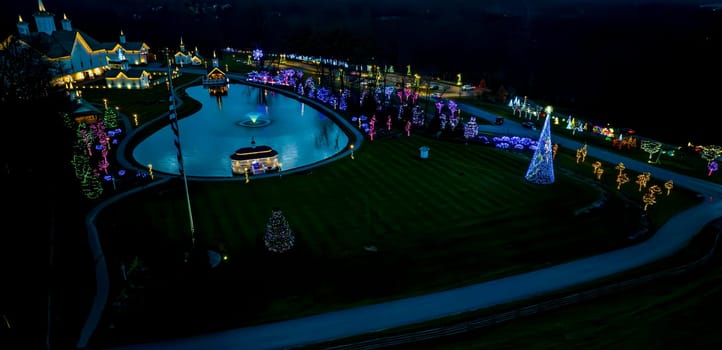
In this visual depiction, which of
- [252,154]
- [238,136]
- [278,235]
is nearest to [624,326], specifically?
[278,235]

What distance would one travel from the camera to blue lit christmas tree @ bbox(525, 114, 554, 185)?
38.0m

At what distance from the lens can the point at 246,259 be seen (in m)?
27.2

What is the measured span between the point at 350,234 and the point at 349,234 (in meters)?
0.07

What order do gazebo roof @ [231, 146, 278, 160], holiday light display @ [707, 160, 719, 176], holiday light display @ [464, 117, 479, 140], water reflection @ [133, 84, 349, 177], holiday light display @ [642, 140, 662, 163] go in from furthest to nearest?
holiday light display @ [464, 117, 479, 140] → water reflection @ [133, 84, 349, 177] → holiday light display @ [642, 140, 662, 163] → gazebo roof @ [231, 146, 278, 160] → holiday light display @ [707, 160, 719, 176]

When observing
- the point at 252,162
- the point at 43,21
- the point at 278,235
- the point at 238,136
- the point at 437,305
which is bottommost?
the point at 437,305

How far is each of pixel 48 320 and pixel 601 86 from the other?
125994 millimetres

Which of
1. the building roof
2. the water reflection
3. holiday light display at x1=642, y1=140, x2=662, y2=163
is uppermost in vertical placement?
the building roof

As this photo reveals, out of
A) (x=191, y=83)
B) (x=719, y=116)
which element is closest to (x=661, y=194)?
(x=719, y=116)

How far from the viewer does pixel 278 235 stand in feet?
88.5

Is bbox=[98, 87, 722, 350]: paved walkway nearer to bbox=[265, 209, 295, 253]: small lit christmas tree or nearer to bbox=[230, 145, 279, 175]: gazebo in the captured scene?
bbox=[265, 209, 295, 253]: small lit christmas tree

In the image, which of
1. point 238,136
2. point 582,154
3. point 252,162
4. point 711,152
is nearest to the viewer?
point 252,162

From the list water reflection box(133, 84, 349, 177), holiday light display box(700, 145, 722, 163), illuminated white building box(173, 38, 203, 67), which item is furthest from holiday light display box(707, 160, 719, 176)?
illuminated white building box(173, 38, 203, 67)

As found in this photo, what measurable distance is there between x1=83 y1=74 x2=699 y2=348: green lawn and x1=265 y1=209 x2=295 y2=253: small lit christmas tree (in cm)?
70

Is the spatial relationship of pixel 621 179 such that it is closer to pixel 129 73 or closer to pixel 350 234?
pixel 350 234
